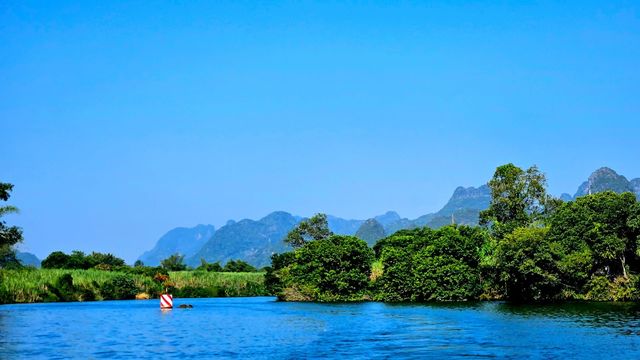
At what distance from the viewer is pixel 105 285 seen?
334ft

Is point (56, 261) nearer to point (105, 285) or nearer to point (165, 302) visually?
point (105, 285)

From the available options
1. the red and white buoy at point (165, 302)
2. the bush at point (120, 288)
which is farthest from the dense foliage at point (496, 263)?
the bush at point (120, 288)

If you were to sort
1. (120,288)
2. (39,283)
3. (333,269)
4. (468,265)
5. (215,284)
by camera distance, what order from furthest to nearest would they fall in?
(215,284)
(120,288)
(39,283)
(333,269)
(468,265)

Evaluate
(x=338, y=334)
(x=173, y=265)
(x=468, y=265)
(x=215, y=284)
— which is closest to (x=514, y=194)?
(x=468, y=265)

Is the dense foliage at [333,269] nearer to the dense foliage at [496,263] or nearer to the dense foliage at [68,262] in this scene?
the dense foliage at [496,263]

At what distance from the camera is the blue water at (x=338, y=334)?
34.8m

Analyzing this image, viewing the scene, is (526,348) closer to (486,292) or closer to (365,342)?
(365,342)

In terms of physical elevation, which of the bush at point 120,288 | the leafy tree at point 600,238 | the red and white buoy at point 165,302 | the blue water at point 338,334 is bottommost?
the blue water at point 338,334

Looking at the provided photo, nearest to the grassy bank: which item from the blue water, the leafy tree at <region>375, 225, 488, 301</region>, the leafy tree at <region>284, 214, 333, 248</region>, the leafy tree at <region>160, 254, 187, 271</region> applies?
the leafy tree at <region>284, 214, 333, 248</region>

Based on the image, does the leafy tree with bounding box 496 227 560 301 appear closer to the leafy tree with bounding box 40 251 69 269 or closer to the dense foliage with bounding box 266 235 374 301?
the dense foliage with bounding box 266 235 374 301

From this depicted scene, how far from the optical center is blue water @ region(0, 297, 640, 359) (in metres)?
34.8

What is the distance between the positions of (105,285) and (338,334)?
66.3 meters

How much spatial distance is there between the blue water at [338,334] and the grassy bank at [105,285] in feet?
82.9

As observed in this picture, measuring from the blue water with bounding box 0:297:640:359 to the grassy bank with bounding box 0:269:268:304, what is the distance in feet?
82.9
